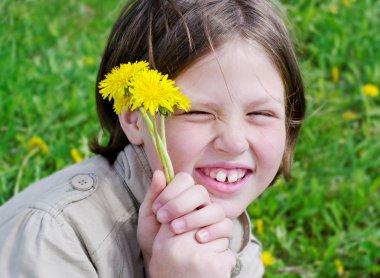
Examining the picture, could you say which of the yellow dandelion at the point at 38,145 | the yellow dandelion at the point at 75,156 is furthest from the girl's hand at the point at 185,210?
the yellow dandelion at the point at 38,145

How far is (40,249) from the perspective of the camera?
146 cm

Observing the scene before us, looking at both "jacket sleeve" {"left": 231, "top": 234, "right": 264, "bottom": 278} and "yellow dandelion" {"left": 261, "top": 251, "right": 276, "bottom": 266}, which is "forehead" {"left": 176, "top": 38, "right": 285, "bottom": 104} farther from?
"yellow dandelion" {"left": 261, "top": 251, "right": 276, "bottom": 266}

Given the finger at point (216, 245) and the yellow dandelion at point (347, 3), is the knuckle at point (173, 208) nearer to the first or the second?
the finger at point (216, 245)

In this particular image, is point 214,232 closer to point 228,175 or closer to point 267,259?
point 228,175

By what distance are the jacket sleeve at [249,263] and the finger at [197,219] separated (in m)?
0.38

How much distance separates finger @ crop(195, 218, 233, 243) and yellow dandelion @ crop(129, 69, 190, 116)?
289 millimetres

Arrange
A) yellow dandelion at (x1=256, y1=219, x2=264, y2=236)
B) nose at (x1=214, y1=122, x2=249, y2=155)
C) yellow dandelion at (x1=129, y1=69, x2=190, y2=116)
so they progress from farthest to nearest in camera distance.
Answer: yellow dandelion at (x1=256, y1=219, x2=264, y2=236) → nose at (x1=214, y1=122, x2=249, y2=155) → yellow dandelion at (x1=129, y1=69, x2=190, y2=116)

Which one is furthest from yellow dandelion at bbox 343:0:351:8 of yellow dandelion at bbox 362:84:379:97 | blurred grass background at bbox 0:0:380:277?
yellow dandelion at bbox 362:84:379:97

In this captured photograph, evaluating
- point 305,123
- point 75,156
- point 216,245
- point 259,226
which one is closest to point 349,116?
point 305,123

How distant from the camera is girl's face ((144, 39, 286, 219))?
152 centimetres

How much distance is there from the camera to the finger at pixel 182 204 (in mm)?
1384

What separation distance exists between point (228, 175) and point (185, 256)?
24cm

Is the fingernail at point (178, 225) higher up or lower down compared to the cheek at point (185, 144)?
lower down

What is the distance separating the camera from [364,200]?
104 inches
